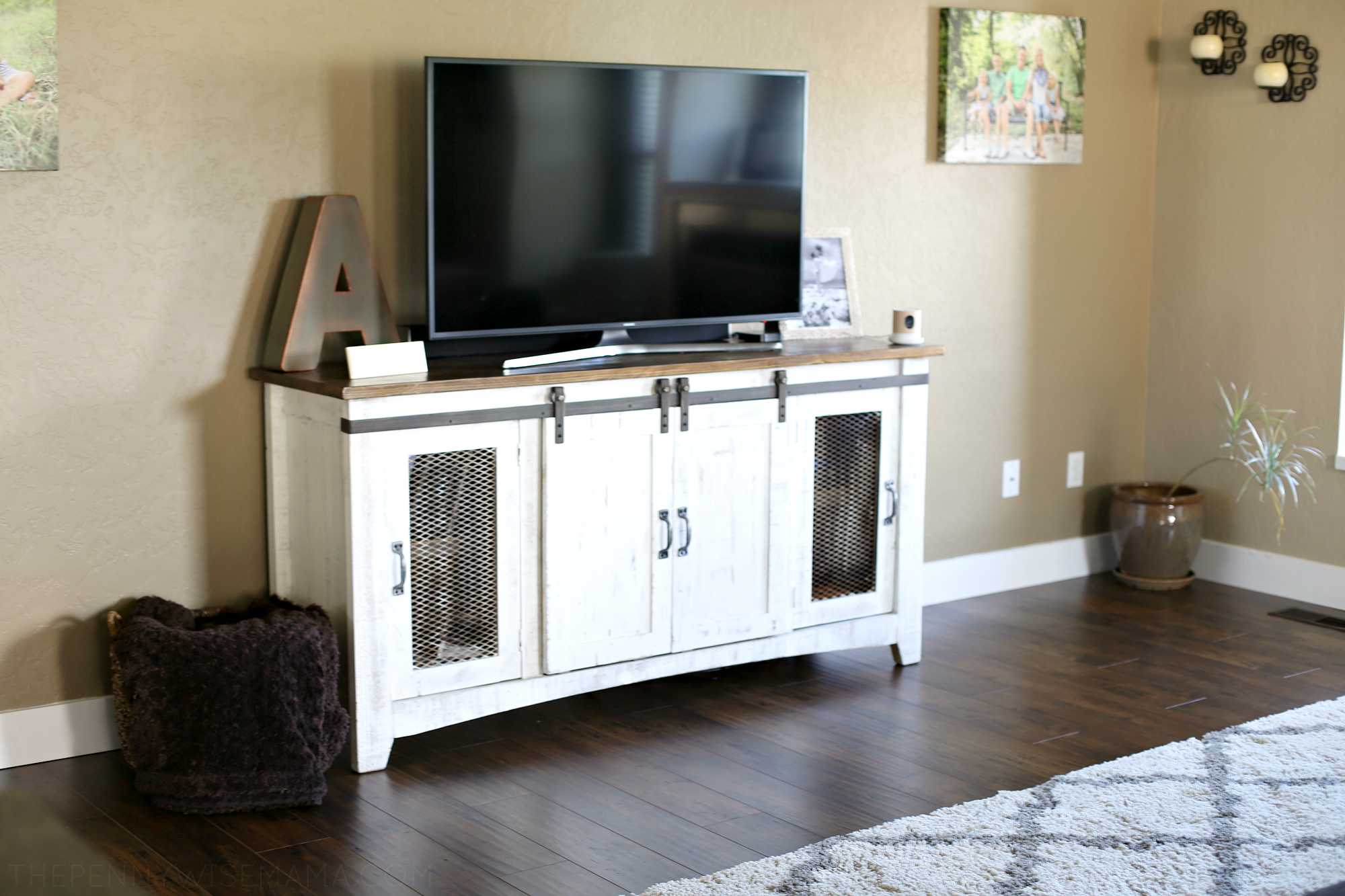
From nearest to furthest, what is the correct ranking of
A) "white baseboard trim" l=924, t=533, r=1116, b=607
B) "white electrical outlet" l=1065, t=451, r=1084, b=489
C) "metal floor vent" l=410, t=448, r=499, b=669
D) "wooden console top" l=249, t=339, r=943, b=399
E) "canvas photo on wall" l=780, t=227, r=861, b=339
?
1. "wooden console top" l=249, t=339, r=943, b=399
2. "metal floor vent" l=410, t=448, r=499, b=669
3. "canvas photo on wall" l=780, t=227, r=861, b=339
4. "white baseboard trim" l=924, t=533, r=1116, b=607
5. "white electrical outlet" l=1065, t=451, r=1084, b=489

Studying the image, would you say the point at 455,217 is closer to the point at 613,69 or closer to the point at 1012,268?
the point at 613,69

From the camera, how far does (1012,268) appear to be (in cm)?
421

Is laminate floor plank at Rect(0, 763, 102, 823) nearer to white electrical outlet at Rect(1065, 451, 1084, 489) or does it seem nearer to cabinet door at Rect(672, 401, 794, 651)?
cabinet door at Rect(672, 401, 794, 651)

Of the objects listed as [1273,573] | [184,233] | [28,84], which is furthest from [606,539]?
[1273,573]

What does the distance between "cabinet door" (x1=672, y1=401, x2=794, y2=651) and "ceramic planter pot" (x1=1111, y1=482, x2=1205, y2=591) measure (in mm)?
1553

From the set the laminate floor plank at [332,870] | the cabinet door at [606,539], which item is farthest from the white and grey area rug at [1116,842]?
the cabinet door at [606,539]

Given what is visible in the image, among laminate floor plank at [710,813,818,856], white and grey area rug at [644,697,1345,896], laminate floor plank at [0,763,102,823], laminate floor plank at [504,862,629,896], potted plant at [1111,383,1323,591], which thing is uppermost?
potted plant at [1111,383,1323,591]

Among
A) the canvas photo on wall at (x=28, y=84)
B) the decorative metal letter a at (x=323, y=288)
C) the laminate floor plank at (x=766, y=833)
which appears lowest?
the laminate floor plank at (x=766, y=833)

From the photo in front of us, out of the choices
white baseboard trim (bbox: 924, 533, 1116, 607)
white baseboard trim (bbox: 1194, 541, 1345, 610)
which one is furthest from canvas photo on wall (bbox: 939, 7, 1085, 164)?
white baseboard trim (bbox: 1194, 541, 1345, 610)

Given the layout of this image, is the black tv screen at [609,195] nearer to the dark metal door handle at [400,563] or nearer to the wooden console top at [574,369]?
the wooden console top at [574,369]

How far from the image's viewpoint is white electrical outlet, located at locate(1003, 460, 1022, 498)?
427 centimetres

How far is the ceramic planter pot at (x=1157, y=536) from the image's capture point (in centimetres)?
420

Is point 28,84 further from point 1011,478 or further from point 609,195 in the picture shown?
point 1011,478

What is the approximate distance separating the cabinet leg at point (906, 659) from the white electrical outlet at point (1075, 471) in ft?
4.11
